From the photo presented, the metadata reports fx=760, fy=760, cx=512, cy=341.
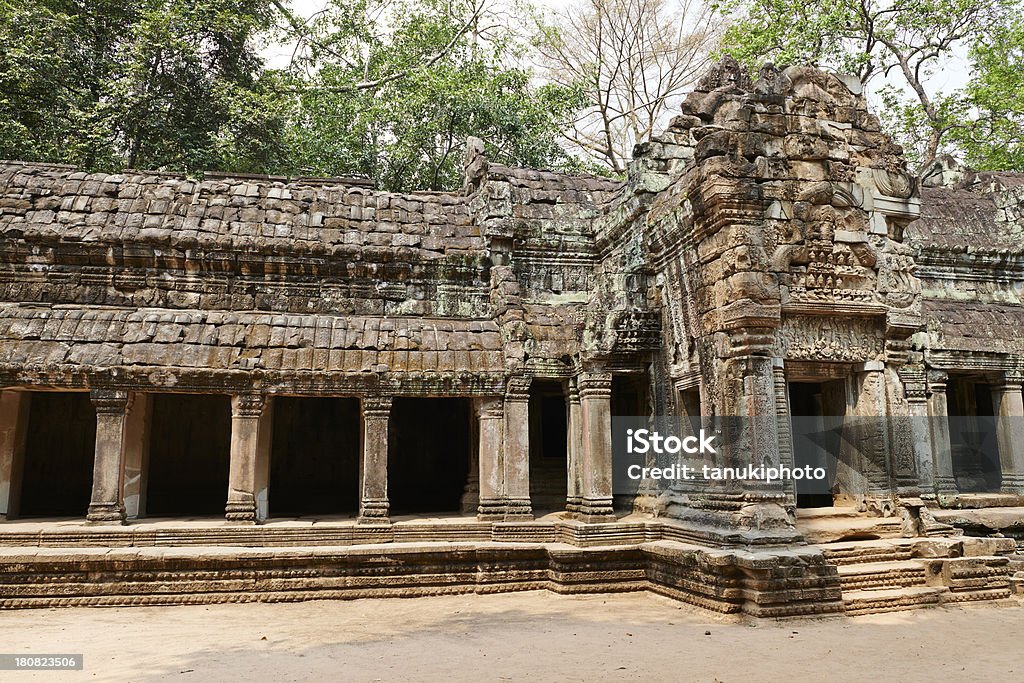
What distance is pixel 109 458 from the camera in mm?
9695

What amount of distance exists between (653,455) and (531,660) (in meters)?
4.75

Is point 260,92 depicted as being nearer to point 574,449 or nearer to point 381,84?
point 381,84

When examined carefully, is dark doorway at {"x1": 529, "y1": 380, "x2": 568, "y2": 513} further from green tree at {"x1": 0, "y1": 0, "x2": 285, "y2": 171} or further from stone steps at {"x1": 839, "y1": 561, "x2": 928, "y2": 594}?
green tree at {"x1": 0, "y1": 0, "x2": 285, "y2": 171}

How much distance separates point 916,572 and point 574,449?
4.39 meters

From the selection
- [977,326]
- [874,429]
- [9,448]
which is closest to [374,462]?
[9,448]

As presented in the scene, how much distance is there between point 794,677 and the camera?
586cm

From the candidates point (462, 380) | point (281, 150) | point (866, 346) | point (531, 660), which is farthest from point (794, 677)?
point (281, 150)

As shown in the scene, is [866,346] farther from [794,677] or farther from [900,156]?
[794,677]

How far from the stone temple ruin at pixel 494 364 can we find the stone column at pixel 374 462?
3 centimetres

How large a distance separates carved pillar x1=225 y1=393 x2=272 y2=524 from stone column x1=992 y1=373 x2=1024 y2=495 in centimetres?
1342

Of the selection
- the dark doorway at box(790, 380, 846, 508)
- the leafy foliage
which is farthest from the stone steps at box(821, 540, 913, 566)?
the leafy foliage

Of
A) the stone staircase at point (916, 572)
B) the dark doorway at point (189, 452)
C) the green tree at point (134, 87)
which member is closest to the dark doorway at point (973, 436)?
the stone staircase at point (916, 572)

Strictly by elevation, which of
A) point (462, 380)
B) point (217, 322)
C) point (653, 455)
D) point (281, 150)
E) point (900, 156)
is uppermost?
point (281, 150)

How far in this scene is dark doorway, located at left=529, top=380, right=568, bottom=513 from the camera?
41.2 feet
